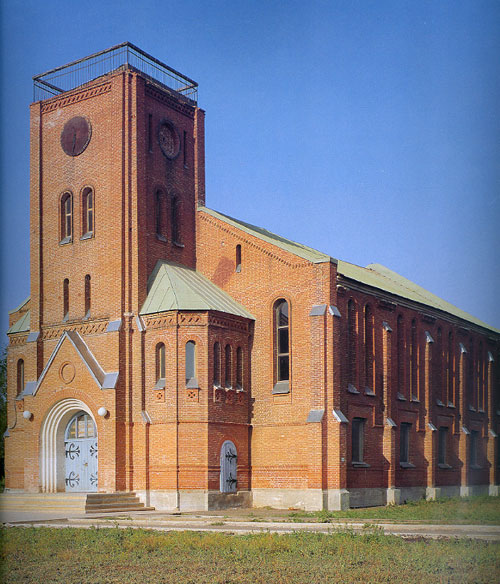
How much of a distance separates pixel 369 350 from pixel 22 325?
14614 millimetres

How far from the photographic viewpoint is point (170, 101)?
3356 centimetres

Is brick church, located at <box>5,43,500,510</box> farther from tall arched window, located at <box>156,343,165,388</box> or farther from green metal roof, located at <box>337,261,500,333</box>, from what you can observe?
green metal roof, located at <box>337,261,500,333</box>

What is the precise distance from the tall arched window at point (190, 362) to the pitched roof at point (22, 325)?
879 cm

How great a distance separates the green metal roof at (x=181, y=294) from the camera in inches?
1161

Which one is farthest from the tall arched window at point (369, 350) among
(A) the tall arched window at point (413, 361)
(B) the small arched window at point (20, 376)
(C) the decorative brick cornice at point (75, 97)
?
(B) the small arched window at point (20, 376)

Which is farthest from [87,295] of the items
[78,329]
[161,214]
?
[161,214]

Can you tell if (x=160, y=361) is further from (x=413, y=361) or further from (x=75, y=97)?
(x=413, y=361)

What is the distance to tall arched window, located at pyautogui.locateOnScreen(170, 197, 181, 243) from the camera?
33406mm

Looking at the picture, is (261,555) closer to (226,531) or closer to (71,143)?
(226,531)

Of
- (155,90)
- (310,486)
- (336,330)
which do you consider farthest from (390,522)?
(155,90)

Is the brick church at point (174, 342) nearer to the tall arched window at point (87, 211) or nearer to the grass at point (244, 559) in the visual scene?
the tall arched window at point (87, 211)

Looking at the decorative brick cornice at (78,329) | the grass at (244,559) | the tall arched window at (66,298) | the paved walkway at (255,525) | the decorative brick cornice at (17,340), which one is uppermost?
the tall arched window at (66,298)

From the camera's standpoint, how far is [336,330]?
2956 cm

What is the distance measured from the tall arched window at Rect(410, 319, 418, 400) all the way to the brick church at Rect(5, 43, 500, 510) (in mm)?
1085
